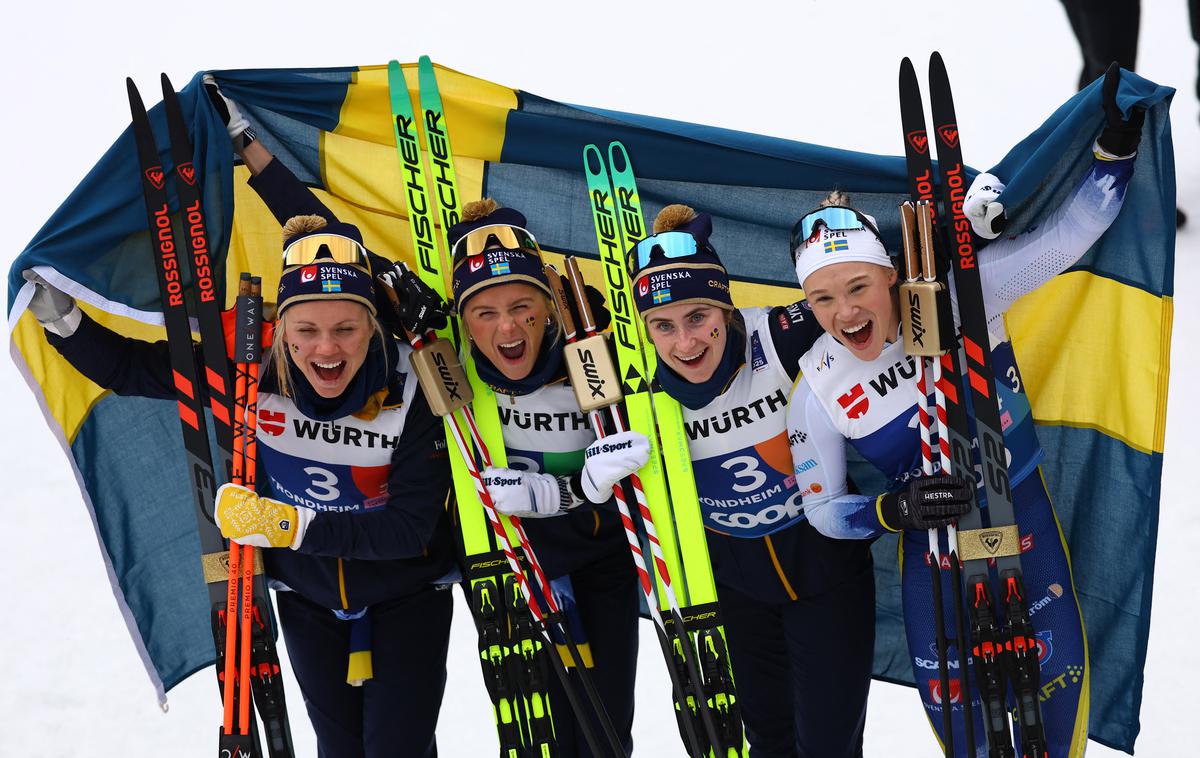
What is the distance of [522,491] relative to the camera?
3.17 metres

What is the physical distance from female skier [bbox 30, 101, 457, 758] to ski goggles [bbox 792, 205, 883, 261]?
0.97 metres

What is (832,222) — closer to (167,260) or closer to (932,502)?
(932,502)

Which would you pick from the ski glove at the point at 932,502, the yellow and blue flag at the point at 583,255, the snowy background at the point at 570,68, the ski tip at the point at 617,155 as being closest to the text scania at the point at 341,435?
the yellow and blue flag at the point at 583,255

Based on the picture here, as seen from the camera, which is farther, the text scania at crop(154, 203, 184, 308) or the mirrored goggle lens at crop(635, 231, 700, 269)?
the text scania at crop(154, 203, 184, 308)

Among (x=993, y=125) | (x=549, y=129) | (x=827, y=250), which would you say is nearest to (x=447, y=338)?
(x=549, y=129)

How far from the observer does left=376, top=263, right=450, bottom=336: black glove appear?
3162 millimetres

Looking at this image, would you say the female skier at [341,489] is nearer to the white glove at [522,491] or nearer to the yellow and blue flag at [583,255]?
the white glove at [522,491]

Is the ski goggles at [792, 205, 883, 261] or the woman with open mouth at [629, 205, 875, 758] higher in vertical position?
the ski goggles at [792, 205, 883, 261]

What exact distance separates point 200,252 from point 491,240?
0.80m

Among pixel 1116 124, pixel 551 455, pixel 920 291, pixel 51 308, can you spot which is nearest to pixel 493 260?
pixel 551 455

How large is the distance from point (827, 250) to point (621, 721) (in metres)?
1.41

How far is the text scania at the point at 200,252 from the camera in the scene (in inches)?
130

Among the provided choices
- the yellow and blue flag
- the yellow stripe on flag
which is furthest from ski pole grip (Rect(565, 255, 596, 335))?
the yellow stripe on flag

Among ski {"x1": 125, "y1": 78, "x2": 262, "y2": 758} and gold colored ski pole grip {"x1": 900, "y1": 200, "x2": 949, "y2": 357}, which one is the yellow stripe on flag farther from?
ski {"x1": 125, "y1": 78, "x2": 262, "y2": 758}
